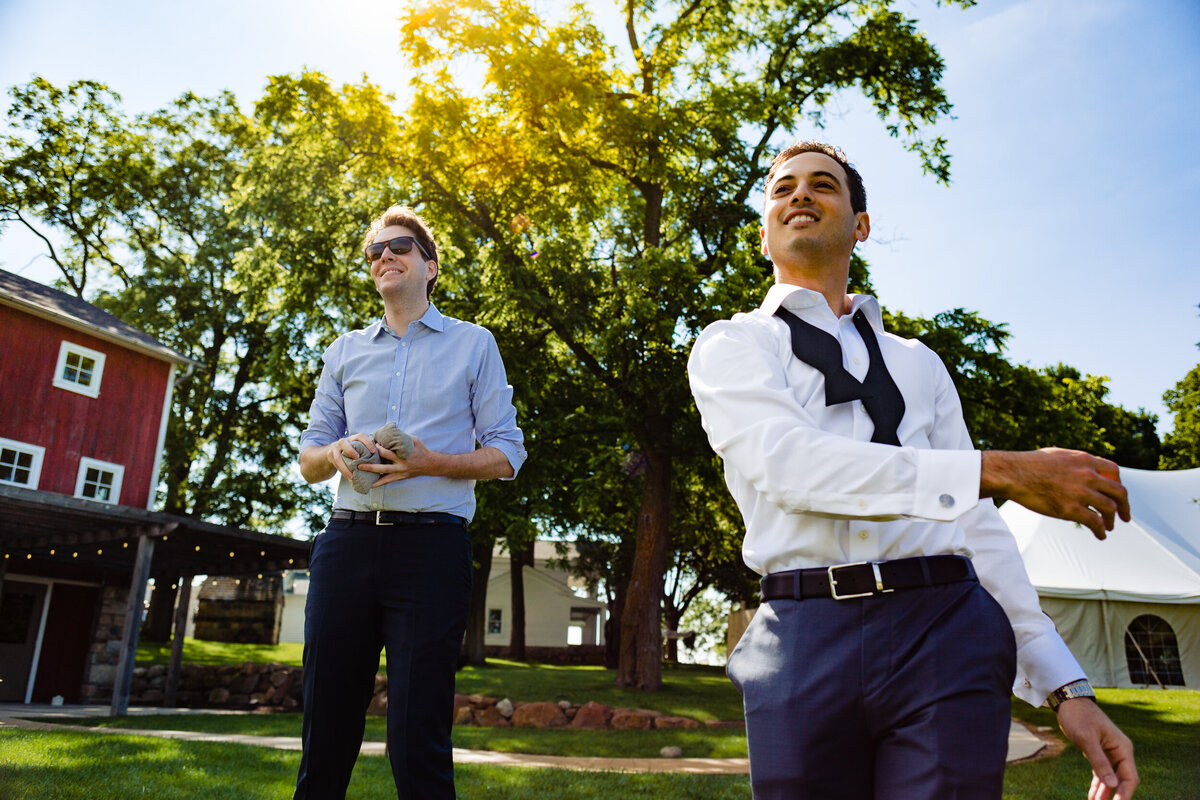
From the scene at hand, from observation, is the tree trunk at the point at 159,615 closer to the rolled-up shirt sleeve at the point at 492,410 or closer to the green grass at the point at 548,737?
the green grass at the point at 548,737

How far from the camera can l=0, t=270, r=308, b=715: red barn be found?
1494 cm

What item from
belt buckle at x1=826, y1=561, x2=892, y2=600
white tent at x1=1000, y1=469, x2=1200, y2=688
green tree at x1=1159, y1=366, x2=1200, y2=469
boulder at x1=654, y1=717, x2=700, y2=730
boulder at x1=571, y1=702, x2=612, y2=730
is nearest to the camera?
belt buckle at x1=826, y1=561, x2=892, y2=600

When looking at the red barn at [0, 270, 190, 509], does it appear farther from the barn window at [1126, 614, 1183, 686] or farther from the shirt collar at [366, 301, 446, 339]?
the barn window at [1126, 614, 1183, 686]

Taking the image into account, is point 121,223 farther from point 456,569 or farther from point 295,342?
point 456,569

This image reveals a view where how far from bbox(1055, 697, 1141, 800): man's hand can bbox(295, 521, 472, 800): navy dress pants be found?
1727 mm

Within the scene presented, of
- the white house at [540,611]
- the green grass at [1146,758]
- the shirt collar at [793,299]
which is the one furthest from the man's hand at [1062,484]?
the white house at [540,611]

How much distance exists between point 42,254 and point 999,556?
3191 cm

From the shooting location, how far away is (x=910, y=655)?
1.57 metres

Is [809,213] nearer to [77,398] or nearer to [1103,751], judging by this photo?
[1103,751]

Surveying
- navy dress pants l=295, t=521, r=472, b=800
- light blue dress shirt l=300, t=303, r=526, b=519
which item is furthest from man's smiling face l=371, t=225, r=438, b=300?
navy dress pants l=295, t=521, r=472, b=800

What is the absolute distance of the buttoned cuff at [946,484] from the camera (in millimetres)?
1485

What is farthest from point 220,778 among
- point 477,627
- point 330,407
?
point 477,627

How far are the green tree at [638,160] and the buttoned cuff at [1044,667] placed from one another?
40.8 ft

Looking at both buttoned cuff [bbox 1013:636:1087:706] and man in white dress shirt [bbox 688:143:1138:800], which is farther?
buttoned cuff [bbox 1013:636:1087:706]
